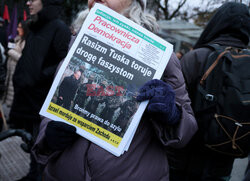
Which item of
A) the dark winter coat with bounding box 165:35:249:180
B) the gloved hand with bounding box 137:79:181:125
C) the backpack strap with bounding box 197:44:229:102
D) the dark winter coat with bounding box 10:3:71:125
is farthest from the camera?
the dark winter coat with bounding box 10:3:71:125

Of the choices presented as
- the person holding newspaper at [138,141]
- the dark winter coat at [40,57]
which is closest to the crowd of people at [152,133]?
the person holding newspaper at [138,141]

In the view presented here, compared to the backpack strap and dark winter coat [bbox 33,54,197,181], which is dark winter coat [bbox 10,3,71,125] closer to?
dark winter coat [bbox 33,54,197,181]

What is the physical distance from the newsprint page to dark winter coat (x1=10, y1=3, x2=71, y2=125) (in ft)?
3.93

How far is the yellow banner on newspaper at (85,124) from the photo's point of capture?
3.21 ft

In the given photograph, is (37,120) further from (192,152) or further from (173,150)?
(192,152)

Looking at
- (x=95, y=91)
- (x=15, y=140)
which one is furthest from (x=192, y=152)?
(x=15, y=140)

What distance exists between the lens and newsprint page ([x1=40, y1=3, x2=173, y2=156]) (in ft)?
3.21

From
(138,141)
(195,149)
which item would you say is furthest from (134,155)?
(195,149)

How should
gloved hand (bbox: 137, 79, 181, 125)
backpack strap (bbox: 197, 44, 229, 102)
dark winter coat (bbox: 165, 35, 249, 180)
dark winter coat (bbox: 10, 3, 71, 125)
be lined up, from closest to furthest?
gloved hand (bbox: 137, 79, 181, 125) → backpack strap (bbox: 197, 44, 229, 102) → dark winter coat (bbox: 165, 35, 249, 180) → dark winter coat (bbox: 10, 3, 71, 125)

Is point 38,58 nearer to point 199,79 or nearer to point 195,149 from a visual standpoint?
point 199,79

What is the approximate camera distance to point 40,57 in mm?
2057

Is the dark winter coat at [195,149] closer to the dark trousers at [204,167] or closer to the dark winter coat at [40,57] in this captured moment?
the dark trousers at [204,167]

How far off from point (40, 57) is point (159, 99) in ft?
4.96

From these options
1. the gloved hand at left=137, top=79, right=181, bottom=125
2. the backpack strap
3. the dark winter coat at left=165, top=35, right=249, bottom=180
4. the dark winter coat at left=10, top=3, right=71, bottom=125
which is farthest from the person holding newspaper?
the dark winter coat at left=10, top=3, right=71, bottom=125
